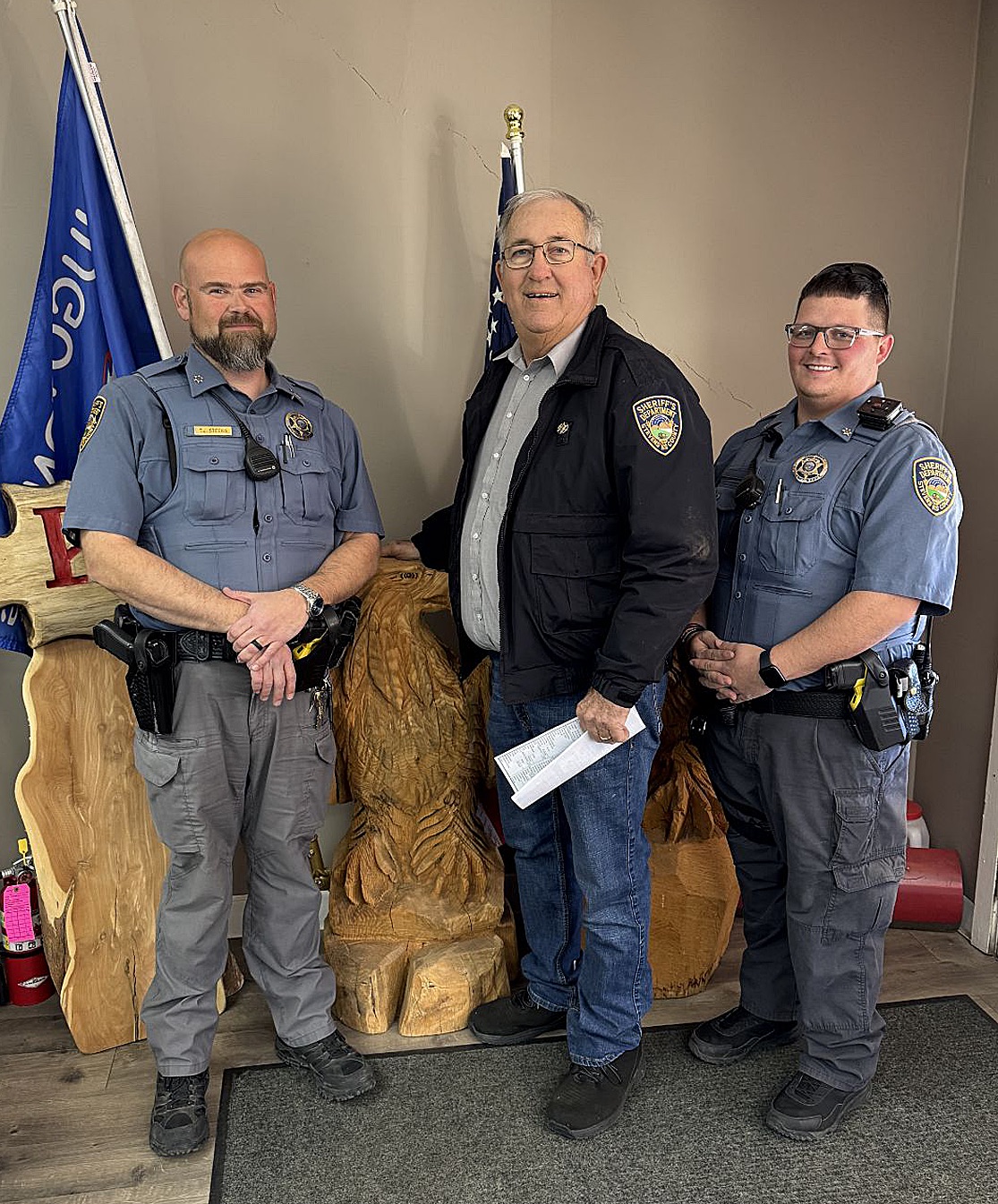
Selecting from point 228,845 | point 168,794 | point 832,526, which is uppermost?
point 832,526

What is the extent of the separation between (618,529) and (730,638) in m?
0.39

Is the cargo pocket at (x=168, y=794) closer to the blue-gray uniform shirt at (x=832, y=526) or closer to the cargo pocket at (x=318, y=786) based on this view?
the cargo pocket at (x=318, y=786)

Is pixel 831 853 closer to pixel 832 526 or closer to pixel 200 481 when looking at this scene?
pixel 832 526

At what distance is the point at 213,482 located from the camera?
195 cm

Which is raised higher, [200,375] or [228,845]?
[200,375]

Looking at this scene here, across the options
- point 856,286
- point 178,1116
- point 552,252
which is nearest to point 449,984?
point 178,1116

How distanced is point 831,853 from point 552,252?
1.36 metres

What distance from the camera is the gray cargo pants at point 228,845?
198 centimetres

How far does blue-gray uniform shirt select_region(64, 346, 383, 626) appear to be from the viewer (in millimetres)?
1894

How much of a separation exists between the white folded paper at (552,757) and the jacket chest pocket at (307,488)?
2.22ft

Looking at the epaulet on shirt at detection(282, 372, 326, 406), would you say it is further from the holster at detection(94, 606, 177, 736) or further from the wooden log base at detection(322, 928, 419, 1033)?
the wooden log base at detection(322, 928, 419, 1033)

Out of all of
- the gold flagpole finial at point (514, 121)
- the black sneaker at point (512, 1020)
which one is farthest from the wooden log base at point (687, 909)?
the gold flagpole finial at point (514, 121)

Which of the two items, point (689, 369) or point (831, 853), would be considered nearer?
point (831, 853)

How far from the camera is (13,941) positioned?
249 cm
